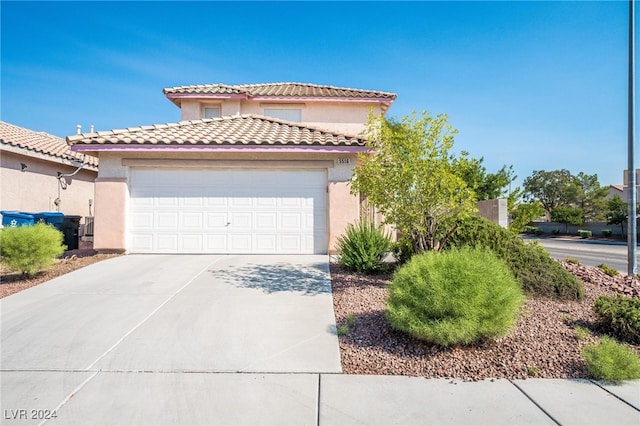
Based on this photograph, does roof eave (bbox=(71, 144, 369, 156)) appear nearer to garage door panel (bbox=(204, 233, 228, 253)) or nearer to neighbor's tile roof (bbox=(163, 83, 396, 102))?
garage door panel (bbox=(204, 233, 228, 253))

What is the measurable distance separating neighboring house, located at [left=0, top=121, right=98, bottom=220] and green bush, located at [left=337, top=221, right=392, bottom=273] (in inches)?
465

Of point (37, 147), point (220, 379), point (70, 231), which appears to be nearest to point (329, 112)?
point (70, 231)

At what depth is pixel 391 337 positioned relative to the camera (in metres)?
4.63

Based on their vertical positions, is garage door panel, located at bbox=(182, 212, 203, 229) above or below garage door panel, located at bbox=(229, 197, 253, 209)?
below

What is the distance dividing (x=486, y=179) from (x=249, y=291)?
2331cm

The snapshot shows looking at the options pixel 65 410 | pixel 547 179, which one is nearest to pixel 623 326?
pixel 65 410

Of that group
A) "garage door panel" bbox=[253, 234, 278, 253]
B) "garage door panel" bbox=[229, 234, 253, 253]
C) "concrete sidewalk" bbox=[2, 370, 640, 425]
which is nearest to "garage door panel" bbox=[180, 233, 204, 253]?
"garage door panel" bbox=[229, 234, 253, 253]

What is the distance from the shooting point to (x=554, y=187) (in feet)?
174

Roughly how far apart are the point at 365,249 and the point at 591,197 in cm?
5414

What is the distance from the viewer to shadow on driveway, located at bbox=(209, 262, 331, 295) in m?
6.93

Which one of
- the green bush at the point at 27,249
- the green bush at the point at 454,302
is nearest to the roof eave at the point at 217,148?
the green bush at the point at 27,249

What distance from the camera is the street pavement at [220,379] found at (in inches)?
125

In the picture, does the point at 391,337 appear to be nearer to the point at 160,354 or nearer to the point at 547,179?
the point at 160,354

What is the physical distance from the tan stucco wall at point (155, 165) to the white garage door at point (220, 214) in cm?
26
